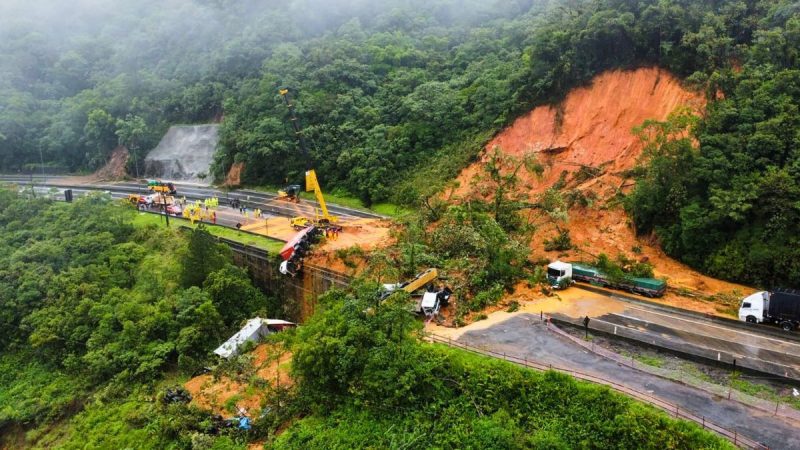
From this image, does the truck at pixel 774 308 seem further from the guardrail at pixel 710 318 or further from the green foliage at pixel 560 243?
the green foliage at pixel 560 243

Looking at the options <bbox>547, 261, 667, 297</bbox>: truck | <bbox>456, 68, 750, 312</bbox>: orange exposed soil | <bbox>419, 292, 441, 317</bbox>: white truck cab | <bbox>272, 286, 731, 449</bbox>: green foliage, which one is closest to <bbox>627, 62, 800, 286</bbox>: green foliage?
<bbox>456, 68, 750, 312</bbox>: orange exposed soil

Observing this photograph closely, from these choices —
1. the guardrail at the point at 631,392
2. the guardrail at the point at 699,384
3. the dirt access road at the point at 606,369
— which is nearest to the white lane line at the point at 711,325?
the guardrail at the point at 699,384

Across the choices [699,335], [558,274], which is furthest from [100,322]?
[699,335]

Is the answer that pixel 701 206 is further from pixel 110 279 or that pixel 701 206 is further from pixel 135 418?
pixel 110 279

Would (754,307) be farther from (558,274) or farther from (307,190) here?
(307,190)

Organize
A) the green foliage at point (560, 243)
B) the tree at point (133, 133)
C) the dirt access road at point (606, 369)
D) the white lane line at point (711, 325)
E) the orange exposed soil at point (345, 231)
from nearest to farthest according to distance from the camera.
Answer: the dirt access road at point (606, 369), the white lane line at point (711, 325), the green foliage at point (560, 243), the orange exposed soil at point (345, 231), the tree at point (133, 133)

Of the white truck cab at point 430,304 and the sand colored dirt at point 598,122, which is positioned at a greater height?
the sand colored dirt at point 598,122

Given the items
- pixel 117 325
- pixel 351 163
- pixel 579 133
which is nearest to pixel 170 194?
pixel 351 163
